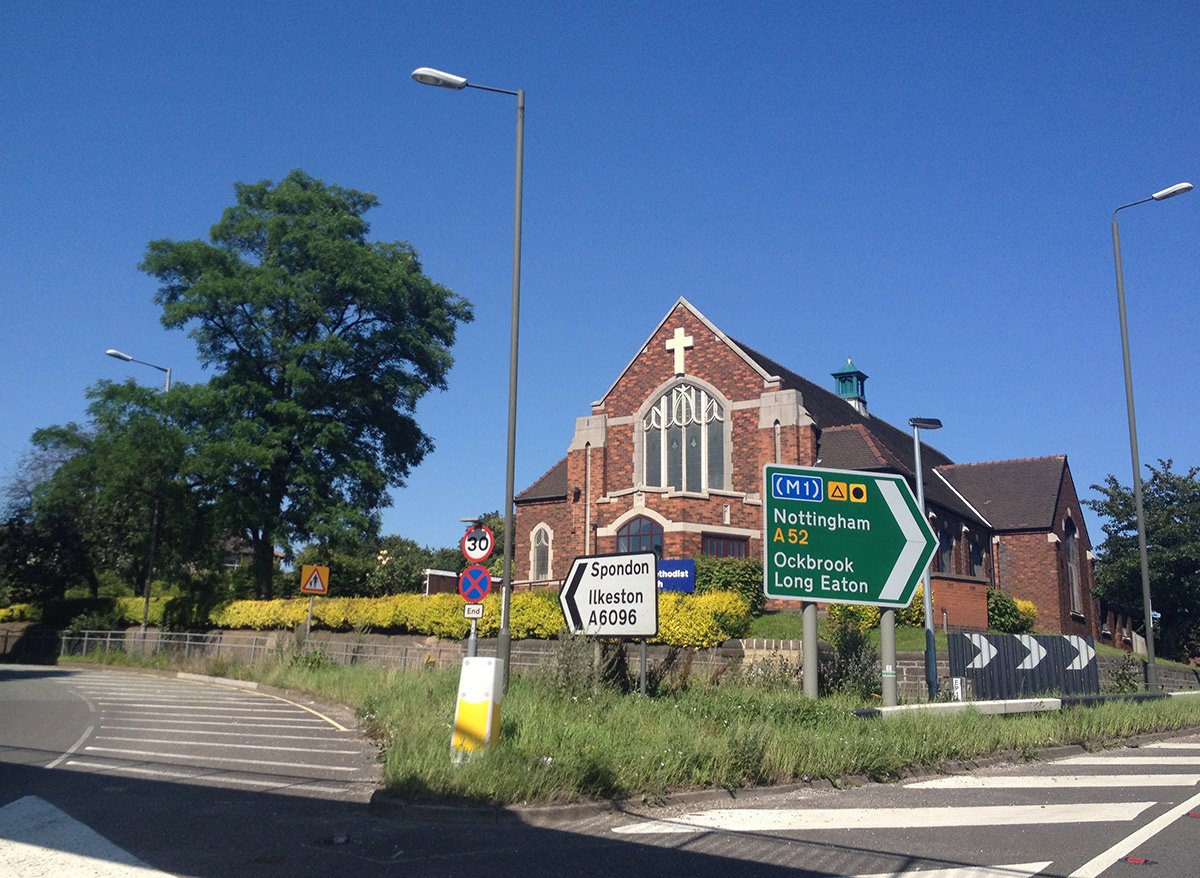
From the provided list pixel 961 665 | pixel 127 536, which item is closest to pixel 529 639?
pixel 961 665

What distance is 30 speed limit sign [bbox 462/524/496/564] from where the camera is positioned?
1697cm

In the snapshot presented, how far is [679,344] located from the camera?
37.6 metres

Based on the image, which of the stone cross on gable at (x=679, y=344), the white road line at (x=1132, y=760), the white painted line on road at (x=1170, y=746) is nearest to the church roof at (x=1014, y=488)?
the stone cross on gable at (x=679, y=344)

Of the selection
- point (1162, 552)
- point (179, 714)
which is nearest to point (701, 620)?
point (179, 714)

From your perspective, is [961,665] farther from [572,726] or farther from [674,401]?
[674,401]

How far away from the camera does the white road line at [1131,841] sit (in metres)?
6.23

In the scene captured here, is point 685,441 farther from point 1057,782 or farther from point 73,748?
point 1057,782

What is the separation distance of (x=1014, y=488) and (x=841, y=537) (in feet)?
121

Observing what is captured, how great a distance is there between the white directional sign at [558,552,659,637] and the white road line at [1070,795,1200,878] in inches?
224

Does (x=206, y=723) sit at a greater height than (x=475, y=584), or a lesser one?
lesser

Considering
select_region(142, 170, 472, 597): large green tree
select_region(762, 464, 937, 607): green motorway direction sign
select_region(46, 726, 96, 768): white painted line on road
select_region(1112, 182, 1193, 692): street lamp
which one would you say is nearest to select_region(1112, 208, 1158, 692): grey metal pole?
select_region(1112, 182, 1193, 692): street lamp

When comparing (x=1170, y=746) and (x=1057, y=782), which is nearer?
(x=1057, y=782)

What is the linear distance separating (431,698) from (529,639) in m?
9.99

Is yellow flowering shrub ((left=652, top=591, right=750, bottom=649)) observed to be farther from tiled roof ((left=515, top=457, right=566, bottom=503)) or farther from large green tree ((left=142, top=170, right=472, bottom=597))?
tiled roof ((left=515, top=457, right=566, bottom=503))
